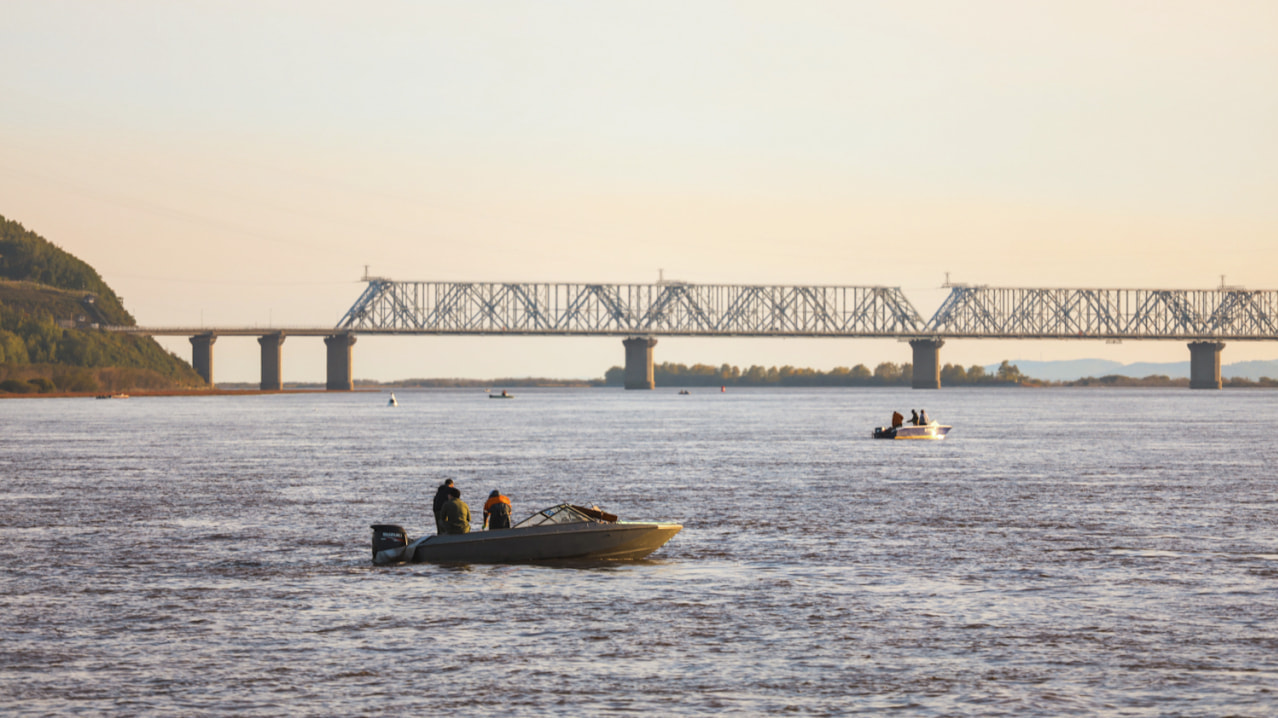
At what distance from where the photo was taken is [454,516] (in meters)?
34.6

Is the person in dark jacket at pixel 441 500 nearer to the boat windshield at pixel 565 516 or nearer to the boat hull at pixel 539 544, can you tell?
the boat hull at pixel 539 544

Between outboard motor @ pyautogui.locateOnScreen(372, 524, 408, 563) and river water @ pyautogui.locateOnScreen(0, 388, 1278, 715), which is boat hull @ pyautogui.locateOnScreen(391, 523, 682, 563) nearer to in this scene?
outboard motor @ pyautogui.locateOnScreen(372, 524, 408, 563)

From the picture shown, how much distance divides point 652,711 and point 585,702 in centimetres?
117

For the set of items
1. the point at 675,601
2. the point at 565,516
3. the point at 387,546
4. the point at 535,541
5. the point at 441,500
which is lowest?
the point at 675,601

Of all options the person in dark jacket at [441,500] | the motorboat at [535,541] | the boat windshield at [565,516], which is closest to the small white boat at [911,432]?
the motorboat at [535,541]

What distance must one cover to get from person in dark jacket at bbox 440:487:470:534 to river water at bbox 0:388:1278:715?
1082mm

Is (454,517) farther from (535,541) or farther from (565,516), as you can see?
(565,516)

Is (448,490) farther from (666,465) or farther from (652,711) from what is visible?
(666,465)

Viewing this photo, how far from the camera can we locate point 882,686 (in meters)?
21.9

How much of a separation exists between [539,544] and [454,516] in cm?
222

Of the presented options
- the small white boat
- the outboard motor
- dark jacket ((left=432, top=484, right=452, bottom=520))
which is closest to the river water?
the outboard motor

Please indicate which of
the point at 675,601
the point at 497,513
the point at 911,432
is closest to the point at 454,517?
the point at 497,513

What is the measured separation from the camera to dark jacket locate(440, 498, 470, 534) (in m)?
34.5

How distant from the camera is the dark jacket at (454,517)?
113 ft
